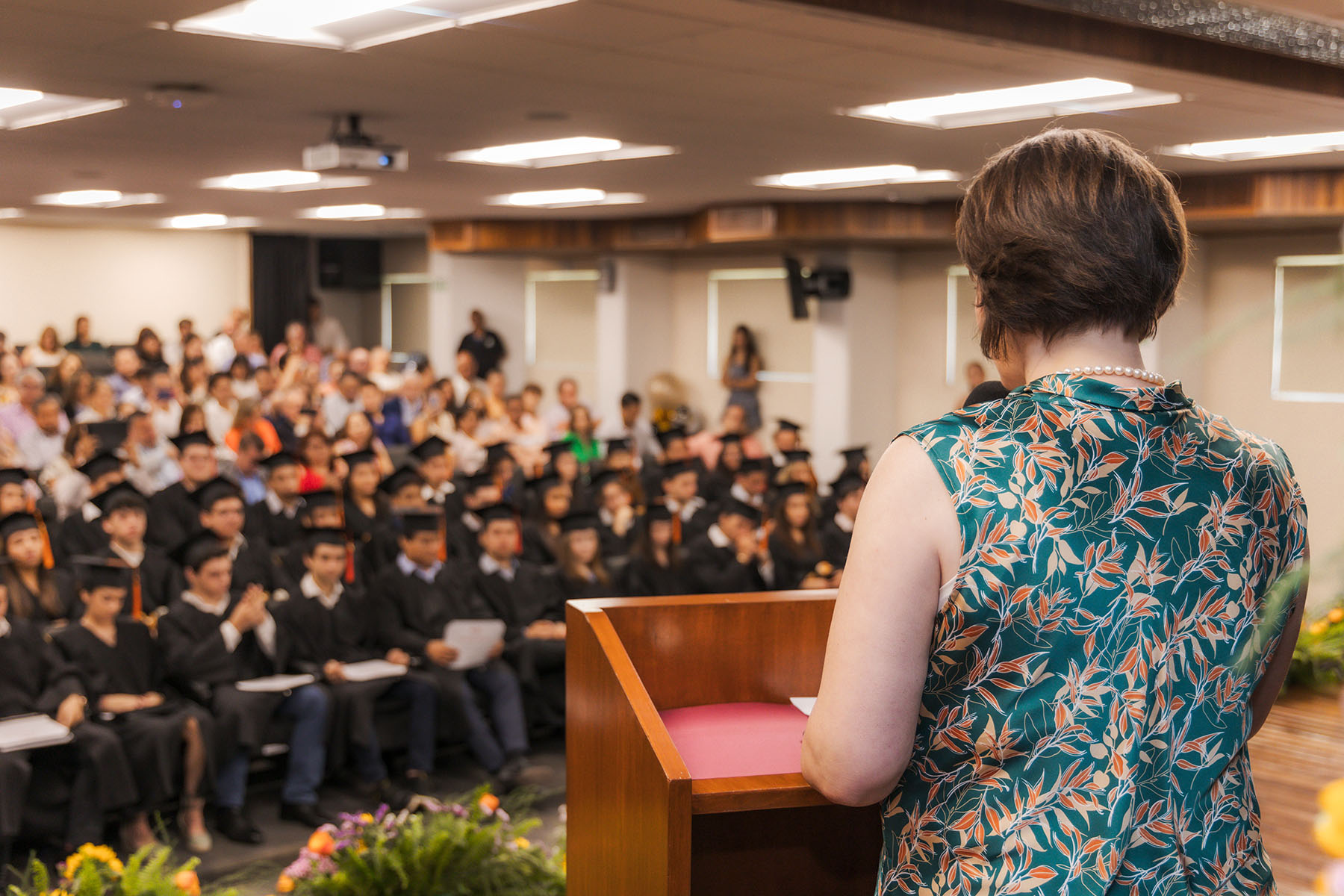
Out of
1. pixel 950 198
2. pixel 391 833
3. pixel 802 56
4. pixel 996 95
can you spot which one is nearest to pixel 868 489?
pixel 391 833

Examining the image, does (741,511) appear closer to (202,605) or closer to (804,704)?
(202,605)

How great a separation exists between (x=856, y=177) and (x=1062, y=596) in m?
7.22

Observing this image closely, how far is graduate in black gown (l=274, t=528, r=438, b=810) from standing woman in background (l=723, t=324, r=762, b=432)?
23.3 feet

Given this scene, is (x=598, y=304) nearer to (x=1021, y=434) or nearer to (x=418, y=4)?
(x=418, y=4)

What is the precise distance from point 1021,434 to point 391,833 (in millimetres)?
2840

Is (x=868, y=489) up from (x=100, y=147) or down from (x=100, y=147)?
down

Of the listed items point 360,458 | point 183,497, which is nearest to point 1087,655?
point 360,458

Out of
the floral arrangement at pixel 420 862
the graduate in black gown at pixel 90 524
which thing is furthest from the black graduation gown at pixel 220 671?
the graduate in black gown at pixel 90 524

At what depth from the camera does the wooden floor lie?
387 cm

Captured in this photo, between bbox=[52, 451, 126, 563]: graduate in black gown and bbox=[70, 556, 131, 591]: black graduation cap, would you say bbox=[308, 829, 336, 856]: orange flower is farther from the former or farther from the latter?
bbox=[52, 451, 126, 563]: graduate in black gown

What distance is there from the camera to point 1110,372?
1001 mm

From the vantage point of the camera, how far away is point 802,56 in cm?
411

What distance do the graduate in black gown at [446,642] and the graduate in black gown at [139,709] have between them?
1.05m

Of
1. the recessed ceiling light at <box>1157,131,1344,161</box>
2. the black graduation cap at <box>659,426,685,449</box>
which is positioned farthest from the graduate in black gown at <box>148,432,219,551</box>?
the recessed ceiling light at <box>1157,131,1344,161</box>
